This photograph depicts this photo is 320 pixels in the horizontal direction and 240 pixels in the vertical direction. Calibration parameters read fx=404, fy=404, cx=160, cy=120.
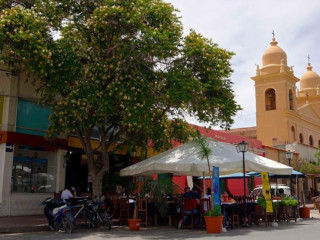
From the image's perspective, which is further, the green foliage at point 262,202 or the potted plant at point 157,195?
the green foliage at point 262,202

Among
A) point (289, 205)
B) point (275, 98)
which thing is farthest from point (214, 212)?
point (275, 98)

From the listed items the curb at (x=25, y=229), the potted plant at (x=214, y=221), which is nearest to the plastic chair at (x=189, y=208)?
the potted plant at (x=214, y=221)

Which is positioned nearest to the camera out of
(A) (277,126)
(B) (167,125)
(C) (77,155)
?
(B) (167,125)

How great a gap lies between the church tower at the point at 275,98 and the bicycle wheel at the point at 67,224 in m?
32.9

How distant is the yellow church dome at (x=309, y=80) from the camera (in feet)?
178

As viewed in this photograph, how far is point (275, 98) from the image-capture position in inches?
1721

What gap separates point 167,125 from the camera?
773 inches

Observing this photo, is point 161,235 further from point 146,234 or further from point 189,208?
point 189,208

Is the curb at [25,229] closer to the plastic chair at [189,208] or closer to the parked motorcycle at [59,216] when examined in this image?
the parked motorcycle at [59,216]

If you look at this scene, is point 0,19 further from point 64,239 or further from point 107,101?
point 64,239

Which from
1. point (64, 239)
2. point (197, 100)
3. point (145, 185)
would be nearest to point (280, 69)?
point (197, 100)

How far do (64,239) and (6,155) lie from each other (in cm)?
725

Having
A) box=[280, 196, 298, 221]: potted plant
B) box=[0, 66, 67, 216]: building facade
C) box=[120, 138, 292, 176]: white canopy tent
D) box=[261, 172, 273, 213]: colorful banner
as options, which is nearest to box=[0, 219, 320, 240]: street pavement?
box=[120, 138, 292, 176]: white canopy tent

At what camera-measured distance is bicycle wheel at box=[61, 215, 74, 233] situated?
12496 millimetres
